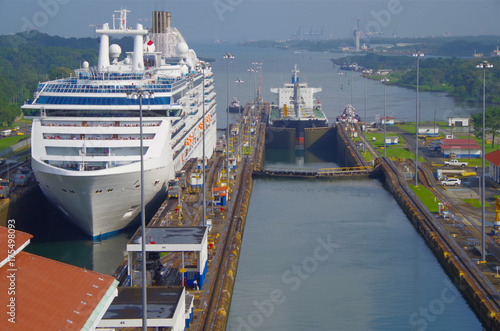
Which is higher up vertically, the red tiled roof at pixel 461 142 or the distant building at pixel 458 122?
the distant building at pixel 458 122

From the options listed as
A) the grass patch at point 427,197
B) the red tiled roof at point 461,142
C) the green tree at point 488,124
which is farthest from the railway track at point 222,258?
the green tree at point 488,124

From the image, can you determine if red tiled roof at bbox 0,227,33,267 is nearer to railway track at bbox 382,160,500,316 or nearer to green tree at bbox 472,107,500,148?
railway track at bbox 382,160,500,316

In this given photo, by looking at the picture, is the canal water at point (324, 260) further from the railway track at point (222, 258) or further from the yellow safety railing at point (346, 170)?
the yellow safety railing at point (346, 170)

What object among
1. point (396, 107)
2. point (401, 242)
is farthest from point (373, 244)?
point (396, 107)

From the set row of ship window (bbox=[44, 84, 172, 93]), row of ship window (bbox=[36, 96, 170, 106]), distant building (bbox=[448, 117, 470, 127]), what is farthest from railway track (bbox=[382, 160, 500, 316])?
distant building (bbox=[448, 117, 470, 127])

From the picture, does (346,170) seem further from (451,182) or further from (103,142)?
(103,142)

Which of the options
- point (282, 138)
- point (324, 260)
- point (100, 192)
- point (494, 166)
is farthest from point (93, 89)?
point (282, 138)

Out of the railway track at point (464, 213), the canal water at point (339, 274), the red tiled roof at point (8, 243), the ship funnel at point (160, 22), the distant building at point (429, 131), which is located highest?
the ship funnel at point (160, 22)

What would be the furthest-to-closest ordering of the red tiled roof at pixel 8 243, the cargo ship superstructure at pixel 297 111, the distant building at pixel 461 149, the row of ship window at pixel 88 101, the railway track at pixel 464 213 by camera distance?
1. the cargo ship superstructure at pixel 297 111
2. the distant building at pixel 461 149
3. the row of ship window at pixel 88 101
4. the railway track at pixel 464 213
5. the red tiled roof at pixel 8 243
